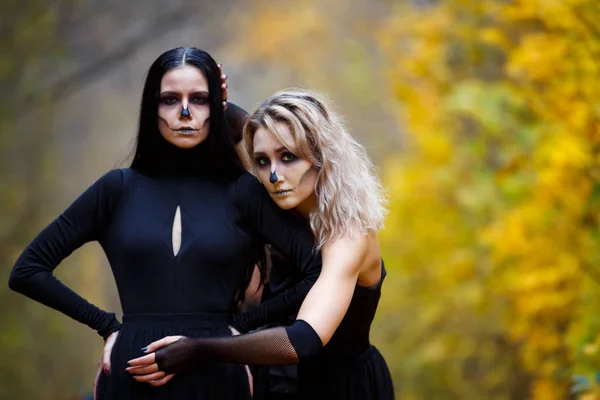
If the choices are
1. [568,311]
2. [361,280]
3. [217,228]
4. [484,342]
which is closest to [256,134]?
[217,228]

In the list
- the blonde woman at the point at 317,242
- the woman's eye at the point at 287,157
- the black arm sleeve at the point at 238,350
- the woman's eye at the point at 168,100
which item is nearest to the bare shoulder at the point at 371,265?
the blonde woman at the point at 317,242

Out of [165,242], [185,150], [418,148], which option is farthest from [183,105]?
[418,148]

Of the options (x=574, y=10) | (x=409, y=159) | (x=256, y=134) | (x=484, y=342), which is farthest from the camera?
(x=409, y=159)

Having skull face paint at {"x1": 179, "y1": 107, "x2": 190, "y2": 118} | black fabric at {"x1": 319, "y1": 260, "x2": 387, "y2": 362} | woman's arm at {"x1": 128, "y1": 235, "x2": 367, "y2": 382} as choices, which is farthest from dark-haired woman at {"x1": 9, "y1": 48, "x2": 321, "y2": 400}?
black fabric at {"x1": 319, "y1": 260, "x2": 387, "y2": 362}

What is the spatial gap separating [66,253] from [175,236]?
357 millimetres

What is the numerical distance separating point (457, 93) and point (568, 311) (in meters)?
1.92

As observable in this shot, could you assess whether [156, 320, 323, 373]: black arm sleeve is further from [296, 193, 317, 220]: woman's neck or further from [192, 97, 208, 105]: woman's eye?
[192, 97, 208, 105]: woman's eye

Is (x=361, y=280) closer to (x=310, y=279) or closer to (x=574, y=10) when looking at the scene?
(x=310, y=279)

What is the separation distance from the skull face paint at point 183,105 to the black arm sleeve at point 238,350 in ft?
2.13

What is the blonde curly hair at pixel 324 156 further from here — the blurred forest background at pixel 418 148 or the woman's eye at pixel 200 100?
the blurred forest background at pixel 418 148

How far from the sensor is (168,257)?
10.7ft

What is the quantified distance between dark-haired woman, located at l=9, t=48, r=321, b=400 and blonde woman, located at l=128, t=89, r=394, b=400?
8 cm

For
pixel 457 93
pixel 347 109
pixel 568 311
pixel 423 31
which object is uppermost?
pixel 347 109

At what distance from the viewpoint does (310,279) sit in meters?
3.37
